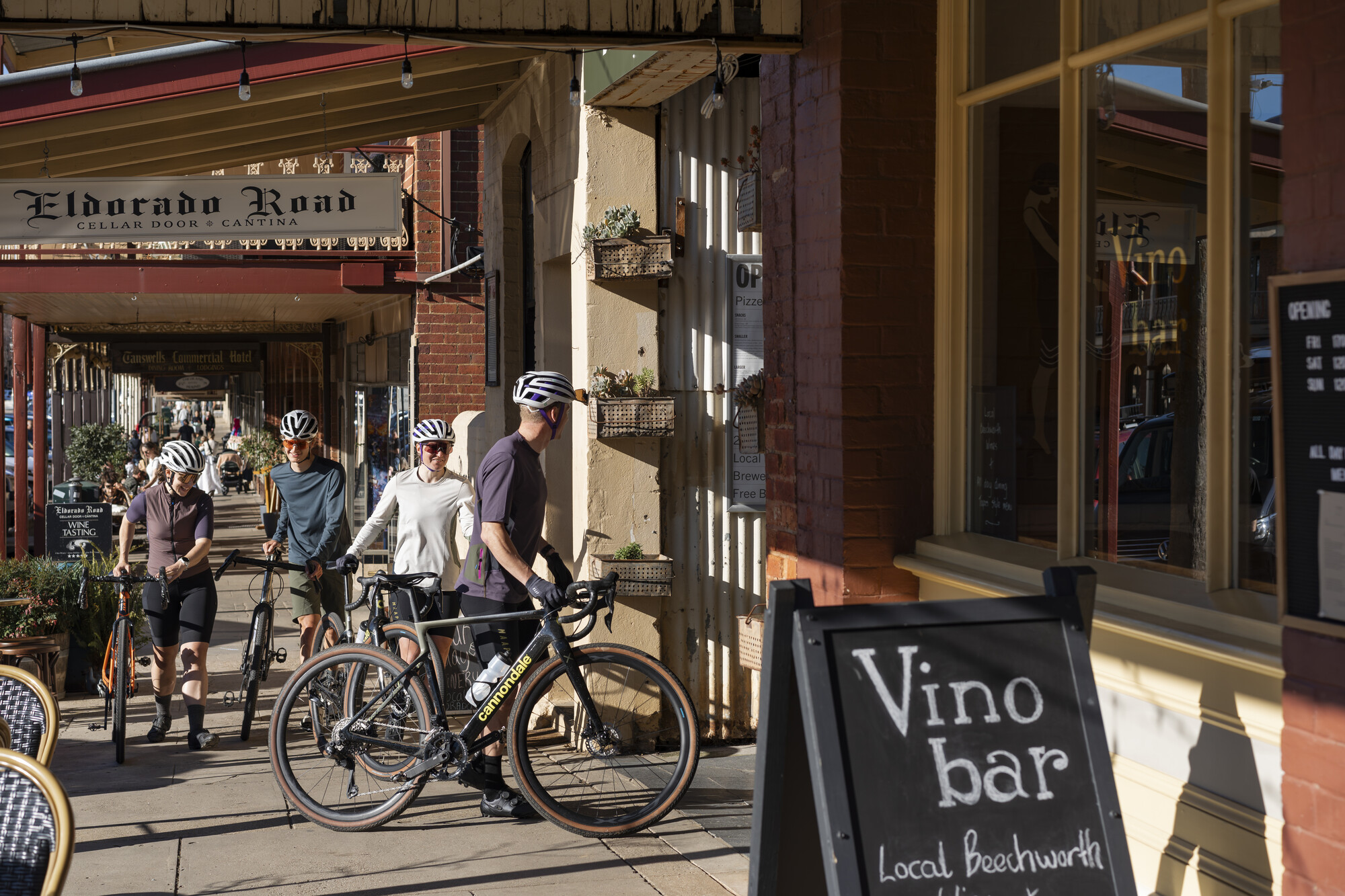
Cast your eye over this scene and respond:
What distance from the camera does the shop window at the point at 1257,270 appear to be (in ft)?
10.6

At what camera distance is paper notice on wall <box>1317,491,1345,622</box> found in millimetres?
2785

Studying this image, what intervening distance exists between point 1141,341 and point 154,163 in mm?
8944

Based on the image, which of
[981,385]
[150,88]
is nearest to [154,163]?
[150,88]

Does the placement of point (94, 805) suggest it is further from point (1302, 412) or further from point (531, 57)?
point (1302, 412)

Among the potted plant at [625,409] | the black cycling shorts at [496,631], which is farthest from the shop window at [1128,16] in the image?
the potted plant at [625,409]

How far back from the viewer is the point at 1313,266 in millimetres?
2879

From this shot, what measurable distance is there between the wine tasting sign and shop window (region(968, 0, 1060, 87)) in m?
4.39

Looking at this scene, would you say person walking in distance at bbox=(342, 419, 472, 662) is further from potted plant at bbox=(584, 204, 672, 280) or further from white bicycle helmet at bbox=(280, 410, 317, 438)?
potted plant at bbox=(584, 204, 672, 280)

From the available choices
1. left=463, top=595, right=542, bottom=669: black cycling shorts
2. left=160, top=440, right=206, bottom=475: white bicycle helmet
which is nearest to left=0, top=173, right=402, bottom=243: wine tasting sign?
left=160, top=440, right=206, bottom=475: white bicycle helmet

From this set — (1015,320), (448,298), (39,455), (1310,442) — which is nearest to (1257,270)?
(1310,442)

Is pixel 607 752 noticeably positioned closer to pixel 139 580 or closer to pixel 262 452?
pixel 139 580

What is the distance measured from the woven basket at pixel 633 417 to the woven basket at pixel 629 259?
2.27 feet

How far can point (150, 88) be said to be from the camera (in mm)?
8031

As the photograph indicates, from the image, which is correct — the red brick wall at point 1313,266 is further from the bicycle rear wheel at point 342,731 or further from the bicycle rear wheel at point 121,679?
the bicycle rear wheel at point 121,679
